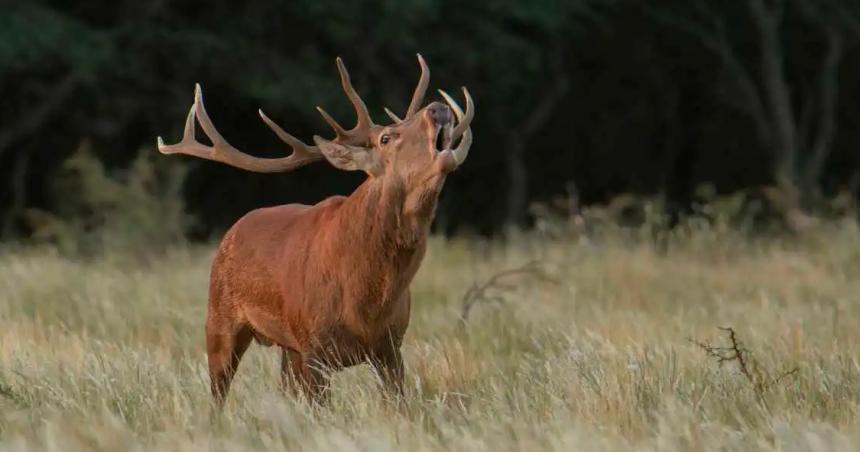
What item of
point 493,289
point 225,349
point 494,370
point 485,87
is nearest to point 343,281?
point 225,349

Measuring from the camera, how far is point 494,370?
23.9 ft

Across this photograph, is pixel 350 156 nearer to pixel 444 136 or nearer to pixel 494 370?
pixel 444 136

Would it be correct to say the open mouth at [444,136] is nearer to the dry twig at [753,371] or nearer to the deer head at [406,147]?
the deer head at [406,147]

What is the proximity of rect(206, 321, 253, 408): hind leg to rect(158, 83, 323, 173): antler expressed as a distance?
0.64 metres

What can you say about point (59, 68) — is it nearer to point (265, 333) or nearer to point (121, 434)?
point (265, 333)

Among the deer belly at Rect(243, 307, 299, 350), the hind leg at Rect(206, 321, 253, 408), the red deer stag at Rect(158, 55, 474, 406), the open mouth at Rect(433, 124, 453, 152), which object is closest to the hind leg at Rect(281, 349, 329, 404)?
the red deer stag at Rect(158, 55, 474, 406)

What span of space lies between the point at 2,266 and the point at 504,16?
1345 cm

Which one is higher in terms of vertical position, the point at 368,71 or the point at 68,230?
the point at 368,71

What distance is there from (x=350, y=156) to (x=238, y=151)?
2.41ft

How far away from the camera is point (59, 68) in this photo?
74.5 ft

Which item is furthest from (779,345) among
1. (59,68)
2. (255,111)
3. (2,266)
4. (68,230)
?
(255,111)

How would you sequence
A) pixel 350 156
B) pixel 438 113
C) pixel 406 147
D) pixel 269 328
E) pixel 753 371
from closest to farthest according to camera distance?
1. pixel 438 113
2. pixel 406 147
3. pixel 350 156
4. pixel 753 371
5. pixel 269 328

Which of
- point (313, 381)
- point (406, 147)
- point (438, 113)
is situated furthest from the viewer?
point (313, 381)

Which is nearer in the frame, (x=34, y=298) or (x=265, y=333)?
(x=265, y=333)
